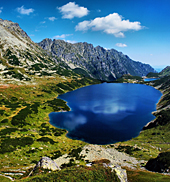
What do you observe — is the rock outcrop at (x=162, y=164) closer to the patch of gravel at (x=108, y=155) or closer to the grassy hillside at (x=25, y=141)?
the patch of gravel at (x=108, y=155)

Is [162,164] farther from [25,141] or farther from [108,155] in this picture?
[25,141]

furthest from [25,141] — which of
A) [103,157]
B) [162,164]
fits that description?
[162,164]

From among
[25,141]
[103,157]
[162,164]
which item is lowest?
[103,157]

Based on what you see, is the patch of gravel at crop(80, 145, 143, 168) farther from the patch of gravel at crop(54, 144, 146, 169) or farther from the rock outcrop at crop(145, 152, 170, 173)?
the rock outcrop at crop(145, 152, 170, 173)

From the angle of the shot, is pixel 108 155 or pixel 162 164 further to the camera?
pixel 108 155

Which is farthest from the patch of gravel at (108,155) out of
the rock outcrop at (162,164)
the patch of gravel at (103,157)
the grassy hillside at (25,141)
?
the grassy hillside at (25,141)

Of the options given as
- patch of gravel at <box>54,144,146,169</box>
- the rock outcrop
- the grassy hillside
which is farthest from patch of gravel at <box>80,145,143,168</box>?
the grassy hillside

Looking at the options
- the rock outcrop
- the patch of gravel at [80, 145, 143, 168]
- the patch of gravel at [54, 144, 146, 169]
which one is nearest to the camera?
the rock outcrop

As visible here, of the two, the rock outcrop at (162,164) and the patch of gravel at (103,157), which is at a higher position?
the rock outcrop at (162,164)

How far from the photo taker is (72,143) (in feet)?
255

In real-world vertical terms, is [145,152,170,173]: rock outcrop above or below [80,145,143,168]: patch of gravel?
above

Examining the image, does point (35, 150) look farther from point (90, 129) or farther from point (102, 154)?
point (90, 129)

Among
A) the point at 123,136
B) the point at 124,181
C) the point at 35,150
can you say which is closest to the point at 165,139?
the point at 123,136

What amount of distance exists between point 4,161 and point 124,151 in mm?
47792
